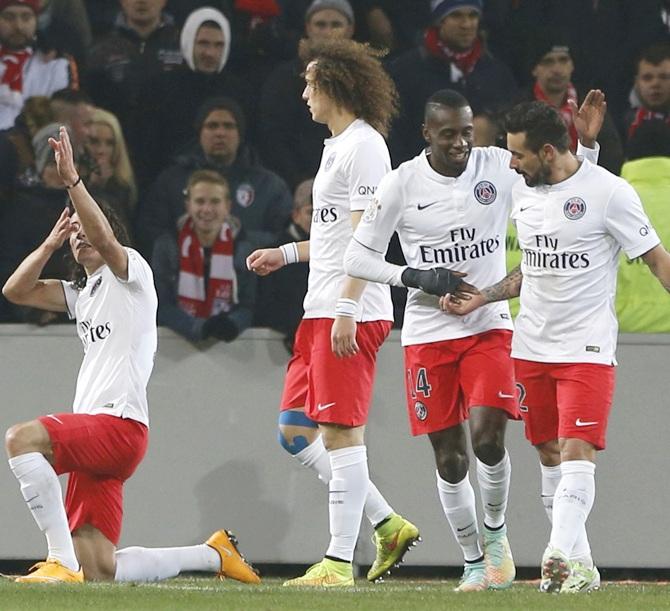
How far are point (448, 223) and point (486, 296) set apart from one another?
1.29ft

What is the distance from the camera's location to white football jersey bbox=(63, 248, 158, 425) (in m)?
7.74

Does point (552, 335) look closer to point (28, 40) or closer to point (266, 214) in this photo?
point (266, 214)

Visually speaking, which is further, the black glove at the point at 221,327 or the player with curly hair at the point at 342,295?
the black glove at the point at 221,327

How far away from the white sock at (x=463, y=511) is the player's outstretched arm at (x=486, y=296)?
796 millimetres

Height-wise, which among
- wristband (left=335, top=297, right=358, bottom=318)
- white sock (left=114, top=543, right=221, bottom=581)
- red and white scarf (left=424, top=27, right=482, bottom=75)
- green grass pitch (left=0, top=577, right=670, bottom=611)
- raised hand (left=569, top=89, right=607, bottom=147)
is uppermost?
red and white scarf (left=424, top=27, right=482, bottom=75)

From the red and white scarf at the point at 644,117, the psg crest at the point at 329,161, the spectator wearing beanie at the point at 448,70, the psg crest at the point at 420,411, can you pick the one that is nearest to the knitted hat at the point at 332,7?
the spectator wearing beanie at the point at 448,70

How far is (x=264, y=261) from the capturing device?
7.90 meters

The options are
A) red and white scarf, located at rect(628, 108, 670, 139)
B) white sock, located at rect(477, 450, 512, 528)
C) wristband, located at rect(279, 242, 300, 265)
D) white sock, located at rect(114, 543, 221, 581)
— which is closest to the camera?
white sock, located at rect(477, 450, 512, 528)

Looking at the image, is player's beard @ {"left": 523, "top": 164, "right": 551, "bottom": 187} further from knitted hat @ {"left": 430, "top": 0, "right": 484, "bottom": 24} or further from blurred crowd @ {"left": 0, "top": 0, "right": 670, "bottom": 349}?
knitted hat @ {"left": 430, "top": 0, "right": 484, "bottom": 24}

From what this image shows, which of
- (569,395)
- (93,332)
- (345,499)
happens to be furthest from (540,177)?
(93,332)

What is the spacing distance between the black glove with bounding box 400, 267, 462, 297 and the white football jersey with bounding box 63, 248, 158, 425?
1355 mm

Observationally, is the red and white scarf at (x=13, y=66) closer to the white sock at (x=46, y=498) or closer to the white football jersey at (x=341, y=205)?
the white football jersey at (x=341, y=205)

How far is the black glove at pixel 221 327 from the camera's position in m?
9.40

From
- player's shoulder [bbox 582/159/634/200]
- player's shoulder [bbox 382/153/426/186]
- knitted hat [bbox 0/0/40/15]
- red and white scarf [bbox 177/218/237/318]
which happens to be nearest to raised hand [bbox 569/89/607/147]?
player's shoulder [bbox 582/159/634/200]
